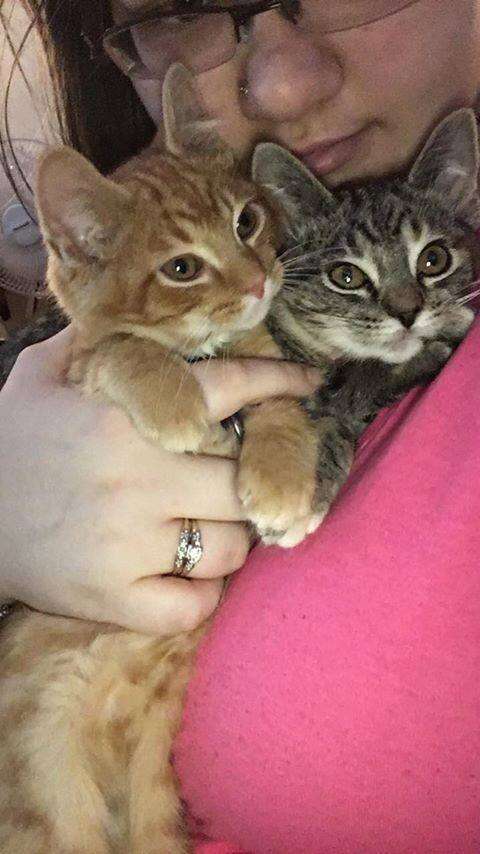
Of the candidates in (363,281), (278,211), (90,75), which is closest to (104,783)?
(363,281)

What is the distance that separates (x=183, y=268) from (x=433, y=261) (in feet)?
1.27

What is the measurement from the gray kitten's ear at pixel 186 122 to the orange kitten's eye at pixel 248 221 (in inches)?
4.7

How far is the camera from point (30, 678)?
103cm

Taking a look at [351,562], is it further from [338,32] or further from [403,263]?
[338,32]

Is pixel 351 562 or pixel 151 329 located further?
pixel 151 329

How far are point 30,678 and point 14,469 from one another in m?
0.30

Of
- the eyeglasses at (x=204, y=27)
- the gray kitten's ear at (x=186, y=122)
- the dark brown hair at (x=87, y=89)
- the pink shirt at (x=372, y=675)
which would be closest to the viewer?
the pink shirt at (x=372, y=675)

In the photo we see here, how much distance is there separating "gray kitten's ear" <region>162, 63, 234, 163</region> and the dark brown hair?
255 millimetres

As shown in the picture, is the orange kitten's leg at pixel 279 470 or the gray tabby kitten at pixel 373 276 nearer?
the orange kitten's leg at pixel 279 470

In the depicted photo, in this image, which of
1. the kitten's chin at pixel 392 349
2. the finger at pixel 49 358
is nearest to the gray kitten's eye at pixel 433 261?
the kitten's chin at pixel 392 349

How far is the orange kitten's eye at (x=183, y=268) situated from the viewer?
1045 millimetres

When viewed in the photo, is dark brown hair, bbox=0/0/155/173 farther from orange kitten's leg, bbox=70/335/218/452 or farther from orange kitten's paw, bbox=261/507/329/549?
orange kitten's paw, bbox=261/507/329/549

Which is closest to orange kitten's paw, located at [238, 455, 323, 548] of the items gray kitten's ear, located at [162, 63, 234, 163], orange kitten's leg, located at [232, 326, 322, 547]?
orange kitten's leg, located at [232, 326, 322, 547]

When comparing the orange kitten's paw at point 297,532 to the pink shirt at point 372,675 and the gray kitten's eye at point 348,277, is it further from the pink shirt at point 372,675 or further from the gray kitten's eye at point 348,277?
the gray kitten's eye at point 348,277
